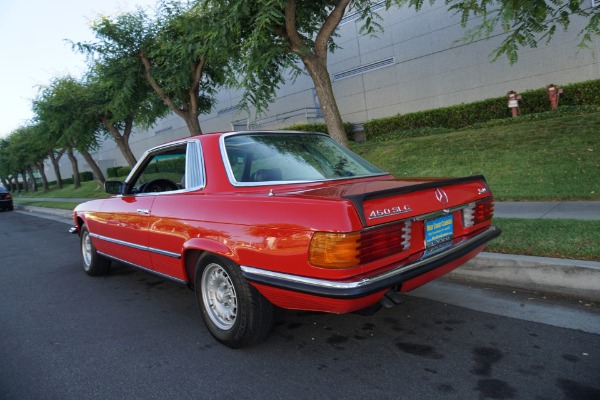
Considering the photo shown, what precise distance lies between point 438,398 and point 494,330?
1.02 m

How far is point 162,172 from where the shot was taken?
4.33m

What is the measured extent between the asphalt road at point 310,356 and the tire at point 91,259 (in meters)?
1.31

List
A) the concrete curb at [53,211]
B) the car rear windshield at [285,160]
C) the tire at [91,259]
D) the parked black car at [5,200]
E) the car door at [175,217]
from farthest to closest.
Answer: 1. the parked black car at [5,200]
2. the concrete curb at [53,211]
3. the tire at [91,259]
4. the car door at [175,217]
5. the car rear windshield at [285,160]

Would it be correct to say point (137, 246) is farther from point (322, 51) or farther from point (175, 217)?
point (322, 51)

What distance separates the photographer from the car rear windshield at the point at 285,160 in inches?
131

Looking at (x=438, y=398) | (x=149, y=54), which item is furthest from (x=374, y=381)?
(x=149, y=54)

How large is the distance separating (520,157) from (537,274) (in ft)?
19.4

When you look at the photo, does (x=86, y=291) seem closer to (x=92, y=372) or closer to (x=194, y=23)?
(x=92, y=372)

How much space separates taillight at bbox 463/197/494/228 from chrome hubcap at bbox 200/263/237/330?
190cm

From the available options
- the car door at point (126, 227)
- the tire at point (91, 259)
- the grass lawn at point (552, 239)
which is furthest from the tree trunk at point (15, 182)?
the grass lawn at point (552, 239)

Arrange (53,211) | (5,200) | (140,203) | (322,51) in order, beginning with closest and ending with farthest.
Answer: (140,203) < (322,51) < (53,211) < (5,200)

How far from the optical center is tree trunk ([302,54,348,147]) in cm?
898

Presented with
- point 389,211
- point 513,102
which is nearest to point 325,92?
point 389,211

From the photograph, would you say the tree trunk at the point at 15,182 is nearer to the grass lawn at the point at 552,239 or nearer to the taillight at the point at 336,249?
the grass lawn at the point at 552,239
